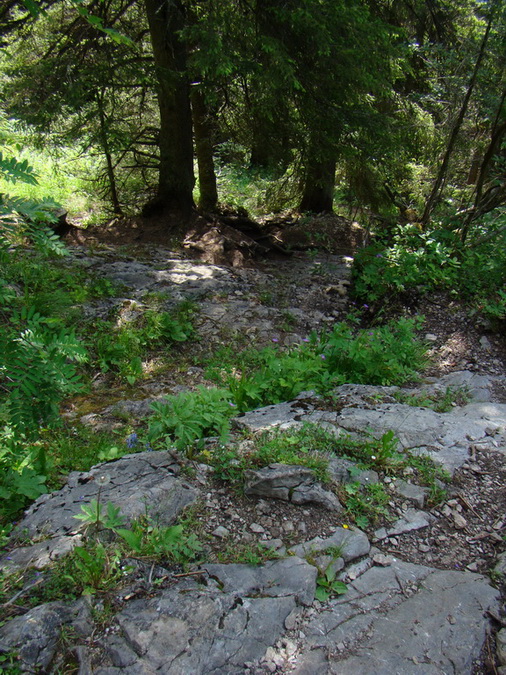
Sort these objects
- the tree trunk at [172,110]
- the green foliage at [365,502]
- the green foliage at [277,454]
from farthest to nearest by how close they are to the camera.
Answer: the tree trunk at [172,110] < the green foliage at [277,454] < the green foliage at [365,502]

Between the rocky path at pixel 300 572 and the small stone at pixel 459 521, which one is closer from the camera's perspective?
the rocky path at pixel 300 572

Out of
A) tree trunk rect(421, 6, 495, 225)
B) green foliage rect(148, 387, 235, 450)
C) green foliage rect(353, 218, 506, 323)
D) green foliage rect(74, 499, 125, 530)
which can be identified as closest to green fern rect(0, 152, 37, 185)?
green foliage rect(148, 387, 235, 450)

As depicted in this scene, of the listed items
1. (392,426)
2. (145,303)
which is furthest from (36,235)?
(145,303)

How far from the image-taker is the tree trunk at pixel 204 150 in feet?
29.5

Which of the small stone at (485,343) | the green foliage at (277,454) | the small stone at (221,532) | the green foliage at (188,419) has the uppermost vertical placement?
Result: the green foliage at (188,419)

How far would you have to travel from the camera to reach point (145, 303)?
20.2ft

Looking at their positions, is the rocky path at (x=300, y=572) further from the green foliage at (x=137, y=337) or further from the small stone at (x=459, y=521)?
the green foliage at (x=137, y=337)

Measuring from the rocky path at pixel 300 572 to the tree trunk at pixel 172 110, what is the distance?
572cm

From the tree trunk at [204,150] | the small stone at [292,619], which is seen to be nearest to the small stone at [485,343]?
the small stone at [292,619]

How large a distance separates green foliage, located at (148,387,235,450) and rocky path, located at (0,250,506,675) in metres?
0.17

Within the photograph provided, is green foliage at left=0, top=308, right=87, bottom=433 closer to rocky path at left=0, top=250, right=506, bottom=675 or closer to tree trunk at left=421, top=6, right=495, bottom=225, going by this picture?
rocky path at left=0, top=250, right=506, bottom=675

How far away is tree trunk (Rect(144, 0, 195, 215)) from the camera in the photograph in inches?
283

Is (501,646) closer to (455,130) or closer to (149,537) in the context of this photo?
(149,537)

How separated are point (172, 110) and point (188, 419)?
6.60m
